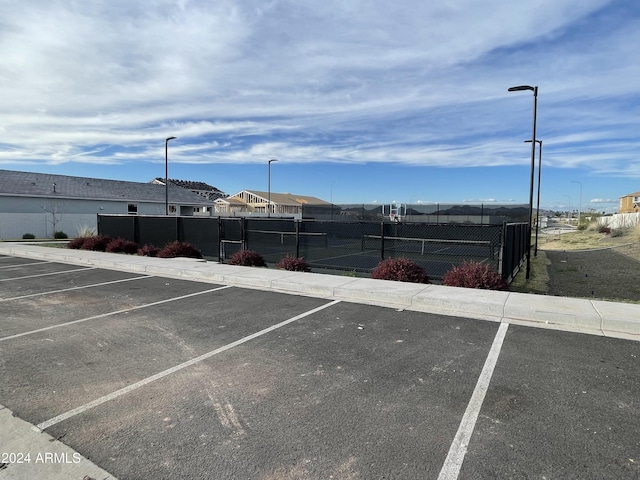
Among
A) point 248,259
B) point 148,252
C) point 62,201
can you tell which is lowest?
point 148,252

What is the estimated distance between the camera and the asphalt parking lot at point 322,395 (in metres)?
2.92

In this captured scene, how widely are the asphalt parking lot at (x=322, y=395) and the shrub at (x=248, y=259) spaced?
6044 mm

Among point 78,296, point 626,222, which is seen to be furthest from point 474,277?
point 626,222

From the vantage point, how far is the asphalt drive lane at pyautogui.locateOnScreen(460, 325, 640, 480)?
113 inches

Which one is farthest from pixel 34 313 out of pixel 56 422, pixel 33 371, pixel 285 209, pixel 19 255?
pixel 285 209

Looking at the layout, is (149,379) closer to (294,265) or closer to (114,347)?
(114,347)

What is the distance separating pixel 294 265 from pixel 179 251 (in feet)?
18.2

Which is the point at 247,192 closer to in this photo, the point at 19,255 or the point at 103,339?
the point at 19,255

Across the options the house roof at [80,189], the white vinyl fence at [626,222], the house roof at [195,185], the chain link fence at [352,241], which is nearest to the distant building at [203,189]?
the house roof at [195,185]

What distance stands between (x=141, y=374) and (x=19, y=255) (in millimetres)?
16796

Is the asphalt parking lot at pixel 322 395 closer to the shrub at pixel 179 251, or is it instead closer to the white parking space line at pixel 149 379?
the white parking space line at pixel 149 379

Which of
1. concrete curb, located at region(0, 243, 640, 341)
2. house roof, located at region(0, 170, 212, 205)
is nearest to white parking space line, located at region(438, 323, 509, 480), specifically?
concrete curb, located at region(0, 243, 640, 341)

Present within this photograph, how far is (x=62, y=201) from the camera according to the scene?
109 ft

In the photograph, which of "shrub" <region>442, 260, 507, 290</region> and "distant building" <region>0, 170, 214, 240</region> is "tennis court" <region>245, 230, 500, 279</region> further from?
"distant building" <region>0, 170, 214, 240</region>
